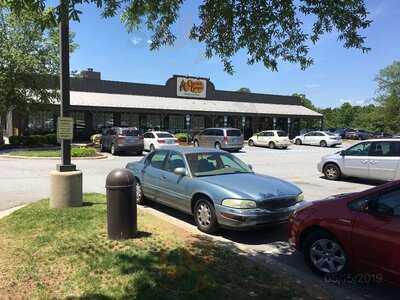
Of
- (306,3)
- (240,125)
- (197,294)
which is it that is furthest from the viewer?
(240,125)

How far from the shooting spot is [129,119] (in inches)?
1570

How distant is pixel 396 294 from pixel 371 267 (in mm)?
539

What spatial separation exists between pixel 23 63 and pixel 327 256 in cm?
2566

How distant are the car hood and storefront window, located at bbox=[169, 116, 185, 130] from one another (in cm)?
3481

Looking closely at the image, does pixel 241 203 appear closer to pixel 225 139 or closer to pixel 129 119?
pixel 225 139

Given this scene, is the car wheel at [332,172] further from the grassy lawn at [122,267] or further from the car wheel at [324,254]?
the car wheel at [324,254]

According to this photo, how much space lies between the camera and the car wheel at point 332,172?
49.6ft

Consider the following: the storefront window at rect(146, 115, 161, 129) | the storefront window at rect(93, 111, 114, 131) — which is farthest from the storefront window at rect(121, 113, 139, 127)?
the storefront window at rect(146, 115, 161, 129)

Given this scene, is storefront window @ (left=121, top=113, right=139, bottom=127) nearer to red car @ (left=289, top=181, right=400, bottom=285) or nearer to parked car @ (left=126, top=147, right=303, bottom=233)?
parked car @ (left=126, top=147, right=303, bottom=233)

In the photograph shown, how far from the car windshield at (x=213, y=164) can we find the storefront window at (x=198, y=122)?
3553 cm

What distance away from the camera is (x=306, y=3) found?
605 cm

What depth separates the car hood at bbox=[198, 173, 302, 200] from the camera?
7.24 meters

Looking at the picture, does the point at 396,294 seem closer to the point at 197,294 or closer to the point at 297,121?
the point at 197,294

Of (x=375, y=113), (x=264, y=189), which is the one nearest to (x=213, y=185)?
(x=264, y=189)
